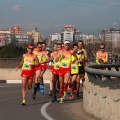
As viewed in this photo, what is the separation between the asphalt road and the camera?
9.98 metres

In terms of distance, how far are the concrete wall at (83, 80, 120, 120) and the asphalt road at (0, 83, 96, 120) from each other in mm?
255

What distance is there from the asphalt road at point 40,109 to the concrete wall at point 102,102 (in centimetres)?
26

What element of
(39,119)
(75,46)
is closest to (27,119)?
(39,119)

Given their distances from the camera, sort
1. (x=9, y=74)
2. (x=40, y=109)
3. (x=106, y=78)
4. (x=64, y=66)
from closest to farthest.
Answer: (x=106, y=78) → (x=40, y=109) → (x=64, y=66) → (x=9, y=74)

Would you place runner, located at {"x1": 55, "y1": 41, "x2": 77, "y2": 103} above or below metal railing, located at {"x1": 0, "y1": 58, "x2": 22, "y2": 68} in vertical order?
above

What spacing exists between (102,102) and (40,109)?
2.75 metres

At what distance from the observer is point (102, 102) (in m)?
9.29

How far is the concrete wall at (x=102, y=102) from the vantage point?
8500 mm

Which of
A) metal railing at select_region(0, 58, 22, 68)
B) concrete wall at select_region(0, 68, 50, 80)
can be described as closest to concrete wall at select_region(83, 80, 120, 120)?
concrete wall at select_region(0, 68, 50, 80)

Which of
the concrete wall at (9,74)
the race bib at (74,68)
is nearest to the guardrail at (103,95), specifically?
the race bib at (74,68)

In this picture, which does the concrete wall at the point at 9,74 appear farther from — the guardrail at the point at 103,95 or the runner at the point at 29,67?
the guardrail at the point at 103,95

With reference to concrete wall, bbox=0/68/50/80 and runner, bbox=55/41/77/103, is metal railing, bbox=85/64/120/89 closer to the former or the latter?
runner, bbox=55/41/77/103

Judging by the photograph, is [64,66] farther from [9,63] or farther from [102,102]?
[9,63]

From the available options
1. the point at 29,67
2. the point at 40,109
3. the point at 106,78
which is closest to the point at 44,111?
the point at 40,109
